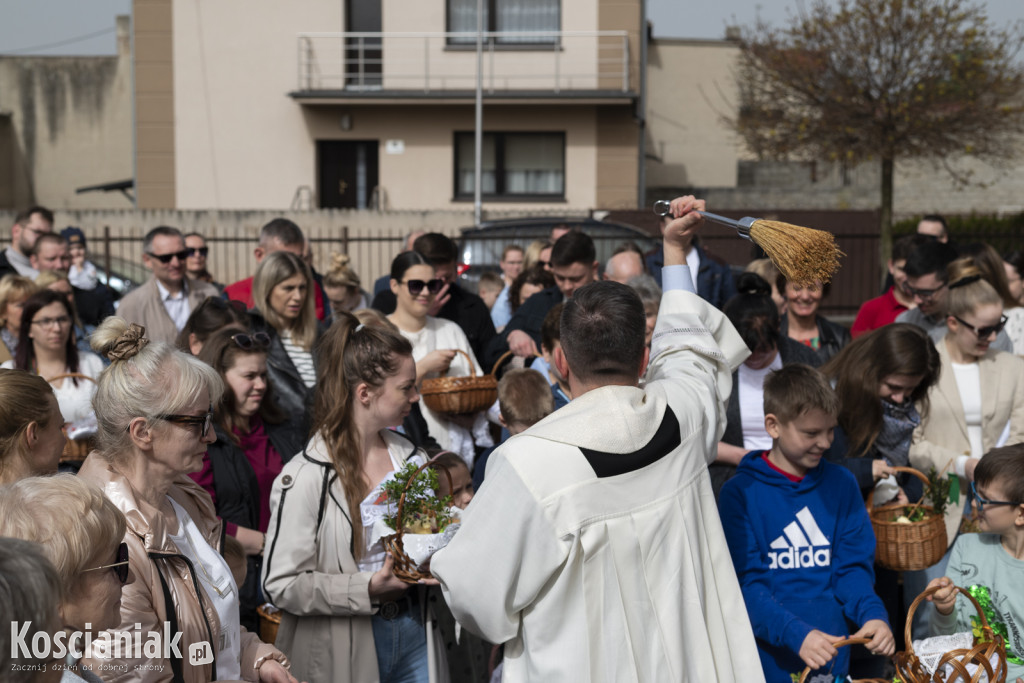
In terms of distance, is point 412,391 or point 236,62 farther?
point 236,62

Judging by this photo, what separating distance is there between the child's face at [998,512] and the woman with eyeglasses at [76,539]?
3.04 m

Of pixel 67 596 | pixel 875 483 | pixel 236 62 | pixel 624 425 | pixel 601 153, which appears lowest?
pixel 875 483

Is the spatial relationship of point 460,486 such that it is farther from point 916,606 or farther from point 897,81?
point 897,81

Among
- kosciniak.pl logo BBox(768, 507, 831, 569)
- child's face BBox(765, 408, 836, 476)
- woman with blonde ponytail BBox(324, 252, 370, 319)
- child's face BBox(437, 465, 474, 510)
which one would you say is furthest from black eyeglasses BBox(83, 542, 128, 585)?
woman with blonde ponytail BBox(324, 252, 370, 319)

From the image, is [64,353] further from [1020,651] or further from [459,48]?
[459,48]

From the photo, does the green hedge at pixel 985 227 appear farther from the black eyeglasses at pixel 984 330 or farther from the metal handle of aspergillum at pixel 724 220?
the metal handle of aspergillum at pixel 724 220

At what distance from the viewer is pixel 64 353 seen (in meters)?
5.69

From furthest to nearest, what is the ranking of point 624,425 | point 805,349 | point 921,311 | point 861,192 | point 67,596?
1. point 861,192
2. point 921,311
3. point 805,349
4. point 624,425
5. point 67,596

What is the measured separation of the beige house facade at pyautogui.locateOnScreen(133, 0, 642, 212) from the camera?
23359mm

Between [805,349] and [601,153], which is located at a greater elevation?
[601,153]

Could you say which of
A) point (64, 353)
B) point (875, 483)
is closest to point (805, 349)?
point (875, 483)

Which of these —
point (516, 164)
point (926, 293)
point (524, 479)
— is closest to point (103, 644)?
point (524, 479)

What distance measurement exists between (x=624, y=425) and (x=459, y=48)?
22.2m

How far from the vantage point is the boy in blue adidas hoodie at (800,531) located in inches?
150
